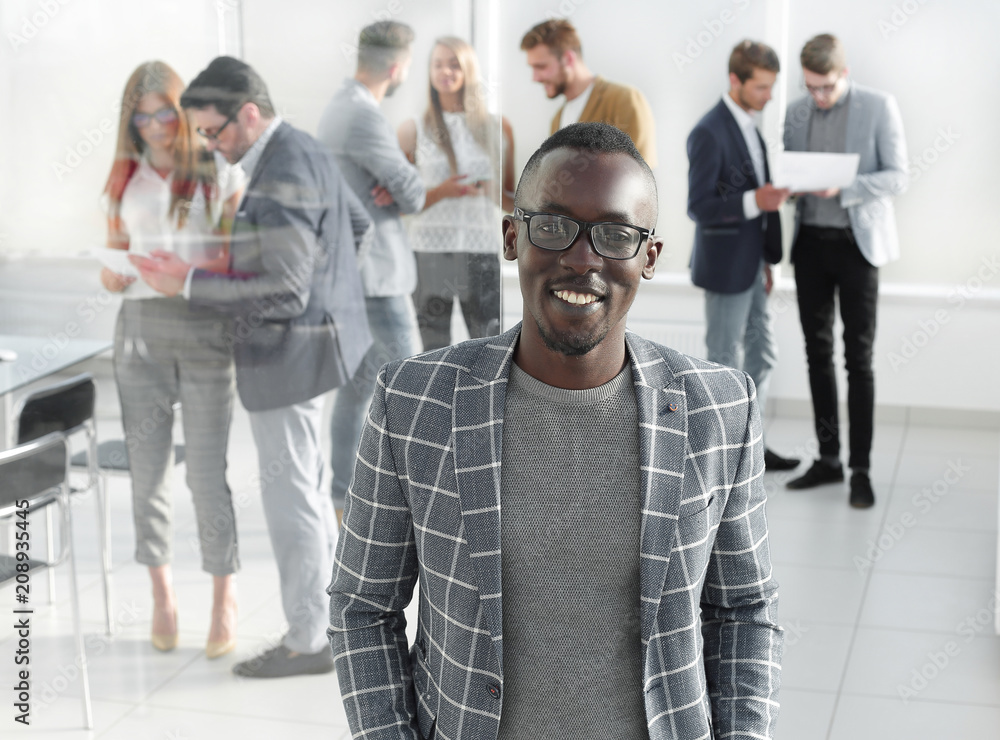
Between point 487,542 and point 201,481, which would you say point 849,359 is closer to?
point 201,481

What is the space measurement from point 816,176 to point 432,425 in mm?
3019

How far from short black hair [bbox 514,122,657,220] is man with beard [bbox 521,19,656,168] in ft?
7.01

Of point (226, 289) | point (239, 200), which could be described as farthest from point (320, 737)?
point (239, 200)

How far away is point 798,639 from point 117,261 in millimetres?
Answer: 2010

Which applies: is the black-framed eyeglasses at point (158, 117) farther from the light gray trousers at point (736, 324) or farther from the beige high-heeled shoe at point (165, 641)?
the light gray trousers at point (736, 324)

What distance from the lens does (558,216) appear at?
106 cm

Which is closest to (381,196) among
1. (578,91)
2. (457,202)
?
→ (457,202)

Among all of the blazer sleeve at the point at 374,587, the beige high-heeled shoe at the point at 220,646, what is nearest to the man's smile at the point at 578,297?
the blazer sleeve at the point at 374,587

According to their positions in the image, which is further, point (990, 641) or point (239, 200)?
point (990, 641)

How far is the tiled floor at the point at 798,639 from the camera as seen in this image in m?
2.22

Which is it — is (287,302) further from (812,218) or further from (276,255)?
(812,218)

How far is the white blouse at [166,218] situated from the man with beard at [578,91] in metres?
1.36

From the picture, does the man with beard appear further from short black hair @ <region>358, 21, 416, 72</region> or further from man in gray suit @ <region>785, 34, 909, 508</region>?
short black hair @ <region>358, 21, 416, 72</region>

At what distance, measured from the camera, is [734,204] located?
3865 mm
